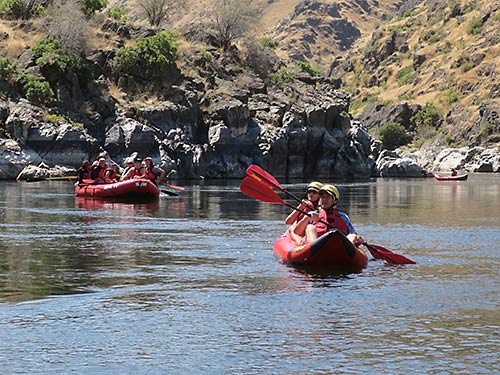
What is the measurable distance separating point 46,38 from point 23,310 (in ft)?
208

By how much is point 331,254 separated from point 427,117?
122 meters

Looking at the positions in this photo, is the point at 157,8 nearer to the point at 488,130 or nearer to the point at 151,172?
the point at 488,130

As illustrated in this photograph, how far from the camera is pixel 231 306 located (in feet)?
42.5

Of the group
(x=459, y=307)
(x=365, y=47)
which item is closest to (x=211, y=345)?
(x=459, y=307)

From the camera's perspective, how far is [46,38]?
240 feet

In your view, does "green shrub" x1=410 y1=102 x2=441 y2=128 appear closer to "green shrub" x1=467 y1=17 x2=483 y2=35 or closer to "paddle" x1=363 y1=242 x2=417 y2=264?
"green shrub" x1=467 y1=17 x2=483 y2=35

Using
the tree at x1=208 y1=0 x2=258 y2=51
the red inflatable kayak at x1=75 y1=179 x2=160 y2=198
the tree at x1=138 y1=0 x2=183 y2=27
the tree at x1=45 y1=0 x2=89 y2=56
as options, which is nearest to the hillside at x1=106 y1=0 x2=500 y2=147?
the tree at x1=208 y1=0 x2=258 y2=51

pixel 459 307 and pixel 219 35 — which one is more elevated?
pixel 219 35

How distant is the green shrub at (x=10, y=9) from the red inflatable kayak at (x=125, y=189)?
144 ft

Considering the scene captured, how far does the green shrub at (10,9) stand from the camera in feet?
254

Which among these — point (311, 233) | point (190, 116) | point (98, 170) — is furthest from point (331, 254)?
point (190, 116)

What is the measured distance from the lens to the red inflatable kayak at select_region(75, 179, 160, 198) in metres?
35.8

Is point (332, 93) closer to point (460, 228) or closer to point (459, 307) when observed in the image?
point (460, 228)

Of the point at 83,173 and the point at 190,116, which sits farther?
the point at 190,116
